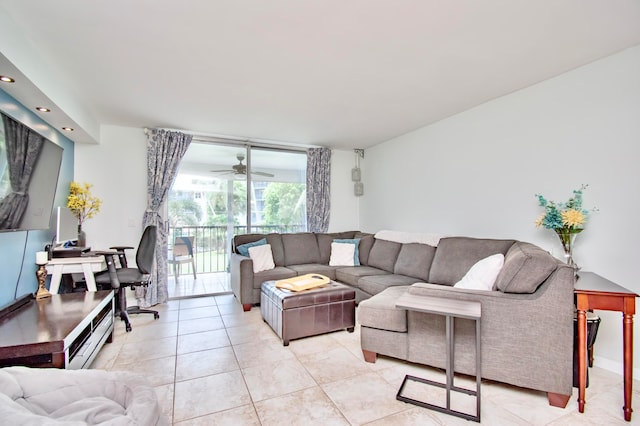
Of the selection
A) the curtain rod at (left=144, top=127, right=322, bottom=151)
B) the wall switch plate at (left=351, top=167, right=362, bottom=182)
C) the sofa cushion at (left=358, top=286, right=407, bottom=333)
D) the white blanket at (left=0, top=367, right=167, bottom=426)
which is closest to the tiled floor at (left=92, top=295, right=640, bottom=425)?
the sofa cushion at (left=358, top=286, right=407, bottom=333)

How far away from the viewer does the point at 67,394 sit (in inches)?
55.8

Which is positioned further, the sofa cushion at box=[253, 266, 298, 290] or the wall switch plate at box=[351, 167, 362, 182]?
the wall switch plate at box=[351, 167, 362, 182]

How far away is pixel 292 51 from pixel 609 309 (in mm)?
2707

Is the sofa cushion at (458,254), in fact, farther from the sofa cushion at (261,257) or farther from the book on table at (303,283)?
the sofa cushion at (261,257)

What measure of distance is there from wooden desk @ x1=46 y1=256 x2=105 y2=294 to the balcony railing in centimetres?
173

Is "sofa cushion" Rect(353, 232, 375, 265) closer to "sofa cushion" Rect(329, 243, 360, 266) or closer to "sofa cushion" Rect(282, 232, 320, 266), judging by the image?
"sofa cushion" Rect(329, 243, 360, 266)

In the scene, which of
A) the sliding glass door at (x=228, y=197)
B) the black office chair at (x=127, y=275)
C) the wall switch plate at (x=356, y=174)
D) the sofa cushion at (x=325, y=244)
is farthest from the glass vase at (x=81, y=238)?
the wall switch plate at (x=356, y=174)

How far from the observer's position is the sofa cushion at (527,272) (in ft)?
6.41

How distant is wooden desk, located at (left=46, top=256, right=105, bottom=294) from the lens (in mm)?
2775

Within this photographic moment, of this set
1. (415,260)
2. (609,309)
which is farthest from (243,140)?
(609,309)

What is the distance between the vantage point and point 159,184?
13.9ft

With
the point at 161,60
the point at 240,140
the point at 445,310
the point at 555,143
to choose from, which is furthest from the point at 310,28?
the point at 240,140

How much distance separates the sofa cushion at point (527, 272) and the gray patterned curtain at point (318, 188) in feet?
11.6

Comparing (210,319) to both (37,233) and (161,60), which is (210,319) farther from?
(161,60)
